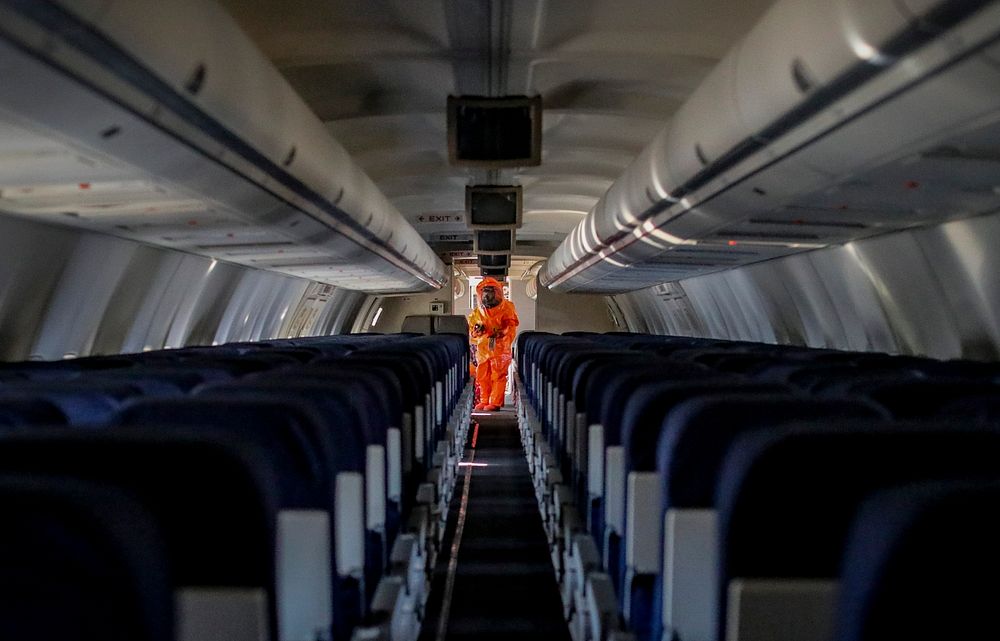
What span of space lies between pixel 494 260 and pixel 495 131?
39.3ft

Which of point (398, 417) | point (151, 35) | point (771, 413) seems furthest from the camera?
point (398, 417)

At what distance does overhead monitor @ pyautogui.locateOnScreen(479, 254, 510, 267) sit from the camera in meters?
17.7

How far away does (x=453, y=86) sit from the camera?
19.3 ft

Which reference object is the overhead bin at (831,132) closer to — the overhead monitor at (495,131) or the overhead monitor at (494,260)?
the overhead monitor at (495,131)

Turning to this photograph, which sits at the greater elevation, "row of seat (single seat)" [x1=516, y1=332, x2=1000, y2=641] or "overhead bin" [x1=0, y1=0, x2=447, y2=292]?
"overhead bin" [x1=0, y1=0, x2=447, y2=292]

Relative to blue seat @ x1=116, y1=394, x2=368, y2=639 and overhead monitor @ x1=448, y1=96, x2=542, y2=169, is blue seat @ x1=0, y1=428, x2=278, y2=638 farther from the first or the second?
overhead monitor @ x1=448, y1=96, x2=542, y2=169

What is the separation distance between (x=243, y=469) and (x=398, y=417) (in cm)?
238

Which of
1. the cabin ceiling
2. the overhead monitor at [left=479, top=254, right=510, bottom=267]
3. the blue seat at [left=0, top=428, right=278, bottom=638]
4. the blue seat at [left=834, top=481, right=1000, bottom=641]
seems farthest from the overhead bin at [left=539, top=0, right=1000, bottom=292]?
the overhead monitor at [left=479, top=254, right=510, bottom=267]

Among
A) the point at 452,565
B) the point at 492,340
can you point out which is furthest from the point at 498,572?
the point at 492,340

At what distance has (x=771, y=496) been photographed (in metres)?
1.74

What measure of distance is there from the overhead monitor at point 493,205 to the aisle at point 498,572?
281 cm

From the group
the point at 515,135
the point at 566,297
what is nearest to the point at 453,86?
the point at 515,135

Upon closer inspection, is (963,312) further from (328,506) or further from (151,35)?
(151,35)

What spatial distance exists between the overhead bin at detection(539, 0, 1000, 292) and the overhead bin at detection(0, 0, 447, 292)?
2044mm
